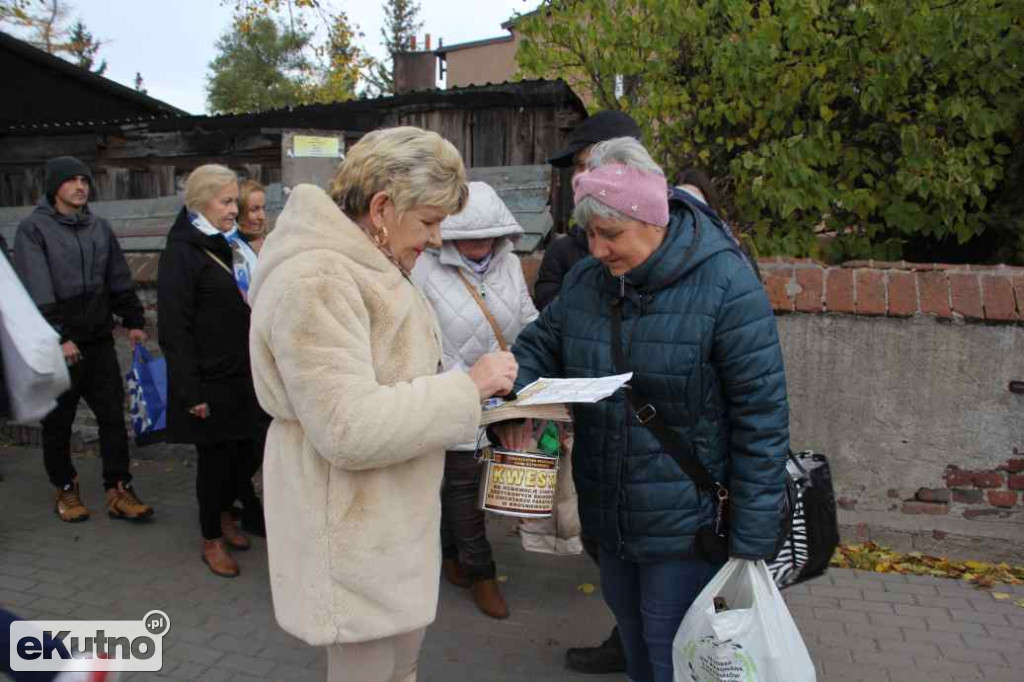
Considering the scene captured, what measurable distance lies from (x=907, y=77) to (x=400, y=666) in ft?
14.4

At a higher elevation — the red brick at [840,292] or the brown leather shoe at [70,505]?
the red brick at [840,292]

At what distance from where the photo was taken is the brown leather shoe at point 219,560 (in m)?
4.10

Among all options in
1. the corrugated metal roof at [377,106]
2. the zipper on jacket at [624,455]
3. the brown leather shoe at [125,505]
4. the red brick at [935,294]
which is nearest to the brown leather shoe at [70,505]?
the brown leather shoe at [125,505]

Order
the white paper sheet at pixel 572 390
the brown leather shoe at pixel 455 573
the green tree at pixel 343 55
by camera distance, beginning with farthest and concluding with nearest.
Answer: the green tree at pixel 343 55 → the brown leather shoe at pixel 455 573 → the white paper sheet at pixel 572 390

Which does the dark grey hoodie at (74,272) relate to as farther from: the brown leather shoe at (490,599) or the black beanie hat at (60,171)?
the brown leather shoe at (490,599)

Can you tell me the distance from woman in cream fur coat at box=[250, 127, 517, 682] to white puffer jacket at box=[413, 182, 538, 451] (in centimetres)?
145

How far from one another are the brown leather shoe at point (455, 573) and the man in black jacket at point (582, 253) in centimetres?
77

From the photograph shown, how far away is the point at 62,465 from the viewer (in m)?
4.75

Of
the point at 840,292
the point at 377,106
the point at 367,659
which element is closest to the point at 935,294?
the point at 840,292

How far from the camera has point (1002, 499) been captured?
4.20 m

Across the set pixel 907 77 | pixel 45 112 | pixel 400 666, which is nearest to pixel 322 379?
pixel 400 666

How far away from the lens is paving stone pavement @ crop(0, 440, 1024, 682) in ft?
10.9

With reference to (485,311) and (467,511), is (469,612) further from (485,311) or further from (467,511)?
(485,311)

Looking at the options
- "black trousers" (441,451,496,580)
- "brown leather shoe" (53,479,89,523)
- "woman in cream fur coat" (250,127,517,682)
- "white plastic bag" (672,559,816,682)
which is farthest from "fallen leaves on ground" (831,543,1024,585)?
"brown leather shoe" (53,479,89,523)
